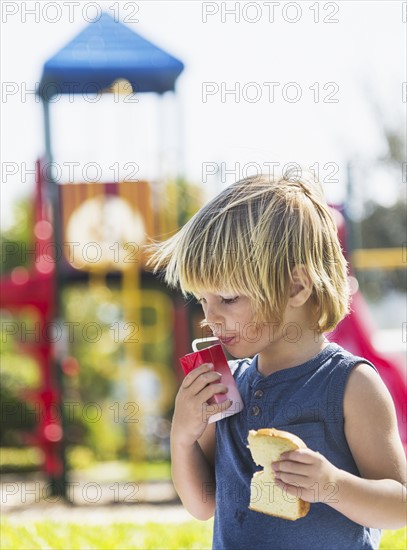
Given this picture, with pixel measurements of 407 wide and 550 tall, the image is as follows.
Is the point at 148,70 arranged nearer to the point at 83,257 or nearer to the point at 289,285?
the point at 83,257

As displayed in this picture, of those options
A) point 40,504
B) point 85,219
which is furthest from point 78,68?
point 40,504

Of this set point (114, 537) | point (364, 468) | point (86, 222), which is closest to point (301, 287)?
point (364, 468)

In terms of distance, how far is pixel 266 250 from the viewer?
1668 mm

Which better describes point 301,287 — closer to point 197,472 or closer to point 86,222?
point 197,472

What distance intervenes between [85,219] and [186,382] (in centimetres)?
446

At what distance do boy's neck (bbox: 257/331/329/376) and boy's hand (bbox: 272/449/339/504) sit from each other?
28cm

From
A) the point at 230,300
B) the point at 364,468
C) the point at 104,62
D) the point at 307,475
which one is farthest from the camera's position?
the point at 104,62

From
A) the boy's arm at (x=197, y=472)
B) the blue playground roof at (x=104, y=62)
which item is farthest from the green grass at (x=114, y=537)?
the blue playground roof at (x=104, y=62)

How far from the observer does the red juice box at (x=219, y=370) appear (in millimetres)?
1699

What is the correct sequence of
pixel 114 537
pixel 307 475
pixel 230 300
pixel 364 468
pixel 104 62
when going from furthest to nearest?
pixel 104 62, pixel 114 537, pixel 230 300, pixel 364 468, pixel 307 475

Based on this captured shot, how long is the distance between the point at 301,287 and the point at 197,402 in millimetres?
297

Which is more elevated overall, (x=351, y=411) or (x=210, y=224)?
(x=210, y=224)

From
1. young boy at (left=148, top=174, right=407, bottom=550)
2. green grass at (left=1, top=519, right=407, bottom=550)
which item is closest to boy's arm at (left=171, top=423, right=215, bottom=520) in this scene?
young boy at (left=148, top=174, right=407, bottom=550)

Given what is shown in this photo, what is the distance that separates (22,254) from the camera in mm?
12336
